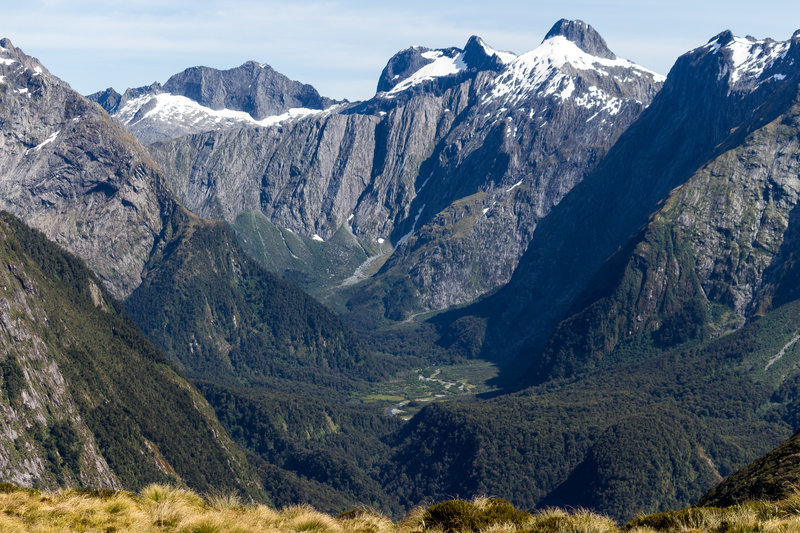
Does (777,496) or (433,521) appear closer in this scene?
(433,521)

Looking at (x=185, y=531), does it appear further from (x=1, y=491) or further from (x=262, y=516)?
(x=1, y=491)

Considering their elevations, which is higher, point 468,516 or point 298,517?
point 468,516

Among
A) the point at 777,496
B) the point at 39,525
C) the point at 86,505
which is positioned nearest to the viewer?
the point at 39,525

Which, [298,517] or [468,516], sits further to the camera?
[298,517]

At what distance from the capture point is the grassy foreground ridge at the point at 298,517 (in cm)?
4709

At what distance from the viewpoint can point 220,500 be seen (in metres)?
58.1

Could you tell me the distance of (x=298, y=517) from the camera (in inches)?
2121

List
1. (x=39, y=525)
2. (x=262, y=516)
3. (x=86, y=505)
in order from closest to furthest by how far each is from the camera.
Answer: (x=39, y=525) < (x=86, y=505) < (x=262, y=516)

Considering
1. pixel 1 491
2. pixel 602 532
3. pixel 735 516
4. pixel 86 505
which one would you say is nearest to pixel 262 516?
pixel 86 505

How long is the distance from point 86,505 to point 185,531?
7538mm

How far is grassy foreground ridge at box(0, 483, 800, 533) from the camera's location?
47.1 metres

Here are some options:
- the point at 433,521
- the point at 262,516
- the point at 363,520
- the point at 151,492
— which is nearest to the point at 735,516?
the point at 433,521

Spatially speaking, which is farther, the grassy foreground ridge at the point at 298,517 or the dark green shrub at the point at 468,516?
the dark green shrub at the point at 468,516

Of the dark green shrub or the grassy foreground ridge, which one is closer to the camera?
the grassy foreground ridge
